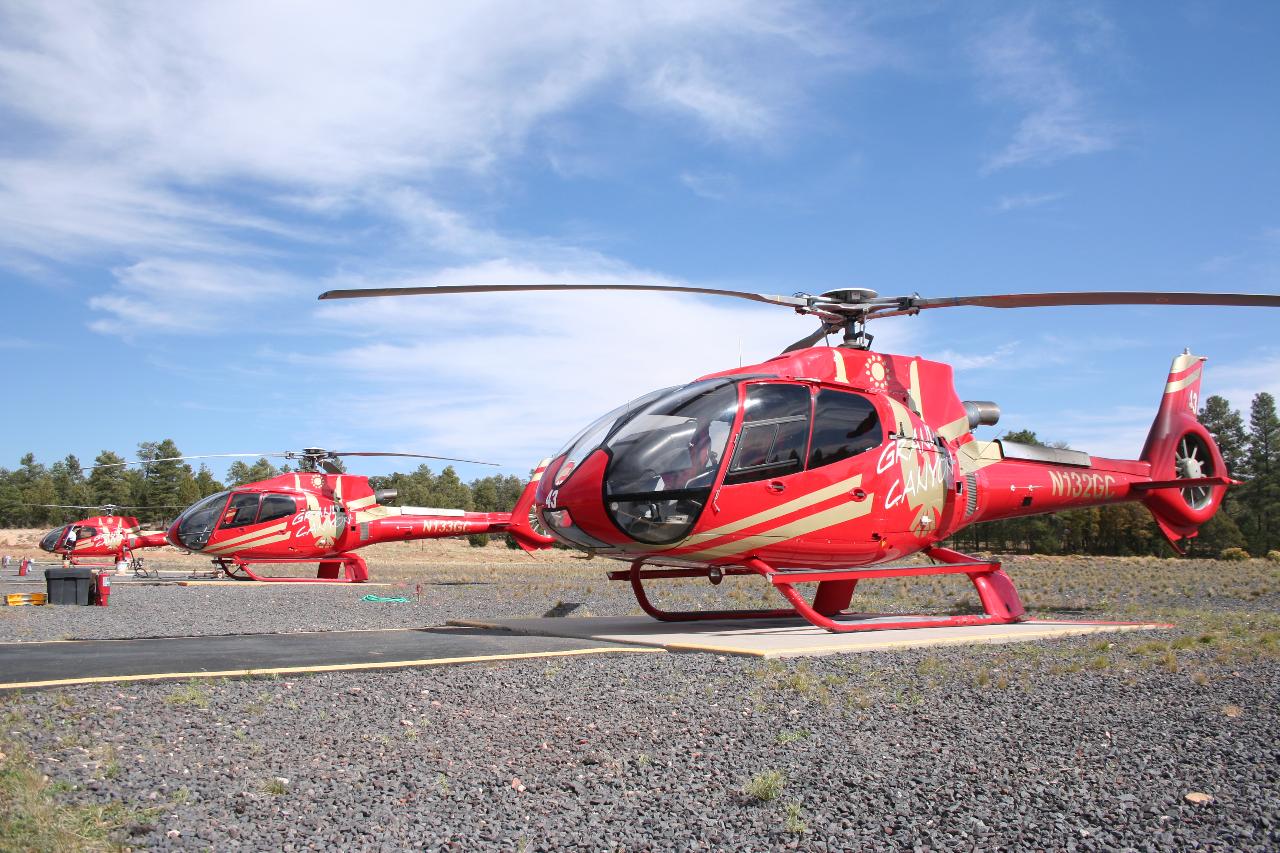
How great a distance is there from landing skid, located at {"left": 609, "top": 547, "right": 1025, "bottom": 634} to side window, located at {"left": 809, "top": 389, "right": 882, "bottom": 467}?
52.1 inches

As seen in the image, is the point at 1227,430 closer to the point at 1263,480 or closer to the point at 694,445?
the point at 1263,480

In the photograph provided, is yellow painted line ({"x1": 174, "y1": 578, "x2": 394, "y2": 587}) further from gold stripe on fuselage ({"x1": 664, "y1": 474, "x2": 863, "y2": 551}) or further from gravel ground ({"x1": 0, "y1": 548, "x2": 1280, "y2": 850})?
gravel ground ({"x1": 0, "y1": 548, "x2": 1280, "y2": 850})

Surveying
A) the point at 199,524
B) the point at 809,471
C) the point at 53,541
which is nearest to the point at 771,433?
the point at 809,471

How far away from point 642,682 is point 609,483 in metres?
2.53

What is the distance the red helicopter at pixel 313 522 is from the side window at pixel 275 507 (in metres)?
0.03

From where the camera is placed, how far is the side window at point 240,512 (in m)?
24.6

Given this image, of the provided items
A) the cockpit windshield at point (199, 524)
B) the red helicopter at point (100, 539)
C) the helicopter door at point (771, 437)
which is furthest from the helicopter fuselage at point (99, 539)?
the helicopter door at point (771, 437)

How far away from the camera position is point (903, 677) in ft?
23.0

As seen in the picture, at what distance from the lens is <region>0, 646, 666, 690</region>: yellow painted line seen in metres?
6.21

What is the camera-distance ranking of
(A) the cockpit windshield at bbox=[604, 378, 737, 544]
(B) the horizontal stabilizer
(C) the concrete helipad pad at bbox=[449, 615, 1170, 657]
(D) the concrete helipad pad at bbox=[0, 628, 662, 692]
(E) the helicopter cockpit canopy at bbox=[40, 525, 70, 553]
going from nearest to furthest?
(D) the concrete helipad pad at bbox=[0, 628, 662, 692], (C) the concrete helipad pad at bbox=[449, 615, 1170, 657], (A) the cockpit windshield at bbox=[604, 378, 737, 544], (B) the horizontal stabilizer, (E) the helicopter cockpit canopy at bbox=[40, 525, 70, 553]

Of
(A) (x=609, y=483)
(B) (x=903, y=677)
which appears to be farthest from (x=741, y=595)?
(B) (x=903, y=677)

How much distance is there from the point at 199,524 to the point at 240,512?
1133 mm

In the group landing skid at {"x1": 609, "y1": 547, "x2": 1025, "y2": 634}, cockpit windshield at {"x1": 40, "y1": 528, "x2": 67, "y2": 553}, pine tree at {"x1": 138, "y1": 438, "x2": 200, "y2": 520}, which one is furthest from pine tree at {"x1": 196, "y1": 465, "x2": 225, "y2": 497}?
landing skid at {"x1": 609, "y1": 547, "x2": 1025, "y2": 634}

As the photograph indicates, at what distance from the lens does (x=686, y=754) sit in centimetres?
475
